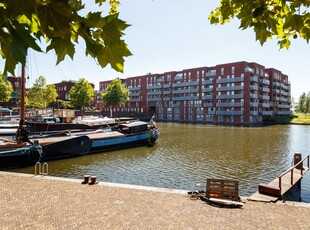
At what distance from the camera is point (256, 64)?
268 ft

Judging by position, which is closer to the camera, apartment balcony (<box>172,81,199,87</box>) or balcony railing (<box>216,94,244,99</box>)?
balcony railing (<box>216,94,244,99</box>)

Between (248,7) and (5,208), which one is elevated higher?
(248,7)

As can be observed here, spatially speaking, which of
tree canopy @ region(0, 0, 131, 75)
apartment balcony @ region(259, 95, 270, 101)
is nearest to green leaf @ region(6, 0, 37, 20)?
tree canopy @ region(0, 0, 131, 75)

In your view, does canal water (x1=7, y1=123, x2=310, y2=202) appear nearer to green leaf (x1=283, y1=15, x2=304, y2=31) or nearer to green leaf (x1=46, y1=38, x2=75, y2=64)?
green leaf (x1=283, y1=15, x2=304, y2=31)

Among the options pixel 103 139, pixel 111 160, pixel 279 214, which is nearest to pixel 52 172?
pixel 111 160

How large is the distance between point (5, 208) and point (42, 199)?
144cm

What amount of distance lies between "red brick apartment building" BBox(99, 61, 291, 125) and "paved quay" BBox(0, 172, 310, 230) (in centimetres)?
7272

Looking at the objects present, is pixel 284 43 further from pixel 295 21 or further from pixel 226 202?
pixel 226 202

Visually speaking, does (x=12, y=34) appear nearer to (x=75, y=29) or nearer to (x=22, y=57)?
(x=22, y=57)

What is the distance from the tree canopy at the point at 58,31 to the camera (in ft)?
3.89

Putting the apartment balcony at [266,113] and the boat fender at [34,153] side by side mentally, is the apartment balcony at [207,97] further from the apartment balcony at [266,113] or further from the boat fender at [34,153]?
the boat fender at [34,153]

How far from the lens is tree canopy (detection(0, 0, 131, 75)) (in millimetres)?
1185

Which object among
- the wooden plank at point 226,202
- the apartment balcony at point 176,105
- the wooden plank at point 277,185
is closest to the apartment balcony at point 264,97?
the apartment balcony at point 176,105

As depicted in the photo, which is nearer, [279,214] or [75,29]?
[75,29]
